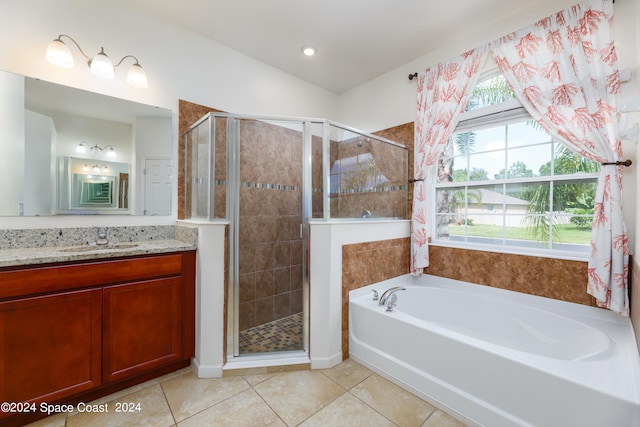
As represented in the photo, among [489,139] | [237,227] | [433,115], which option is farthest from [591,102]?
[237,227]

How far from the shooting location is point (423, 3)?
6.46 ft

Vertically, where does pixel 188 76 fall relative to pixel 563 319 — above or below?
above

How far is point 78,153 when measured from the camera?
1.87 metres

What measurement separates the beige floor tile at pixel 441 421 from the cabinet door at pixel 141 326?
1655mm

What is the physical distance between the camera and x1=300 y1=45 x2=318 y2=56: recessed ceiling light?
2.51 meters

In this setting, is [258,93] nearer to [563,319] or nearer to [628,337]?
[563,319]

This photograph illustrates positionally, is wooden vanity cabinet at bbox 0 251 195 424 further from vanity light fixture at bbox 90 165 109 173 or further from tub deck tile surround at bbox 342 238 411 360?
tub deck tile surround at bbox 342 238 411 360

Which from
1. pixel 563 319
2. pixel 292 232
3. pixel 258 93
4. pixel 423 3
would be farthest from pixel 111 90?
pixel 563 319

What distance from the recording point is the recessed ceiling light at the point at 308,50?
99.0 inches

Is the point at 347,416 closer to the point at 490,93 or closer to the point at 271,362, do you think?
the point at 271,362

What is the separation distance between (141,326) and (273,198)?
1341 mm

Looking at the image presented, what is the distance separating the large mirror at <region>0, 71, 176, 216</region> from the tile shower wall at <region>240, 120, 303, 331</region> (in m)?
0.67

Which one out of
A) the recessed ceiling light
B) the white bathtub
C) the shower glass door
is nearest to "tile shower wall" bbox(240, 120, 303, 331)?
the shower glass door

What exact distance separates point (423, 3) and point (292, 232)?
2.04 m
